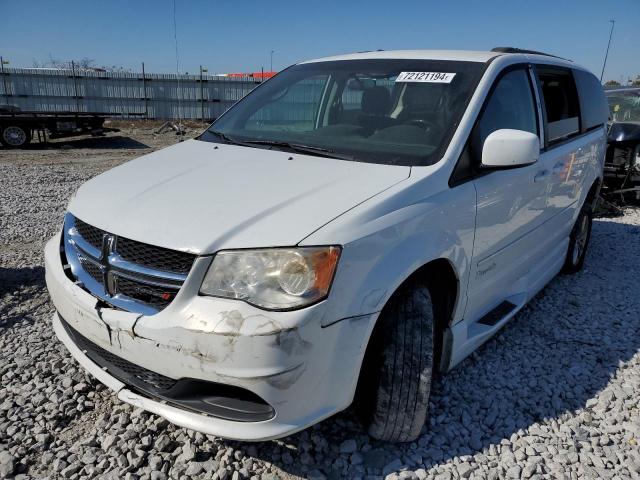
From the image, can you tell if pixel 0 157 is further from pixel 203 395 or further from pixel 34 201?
pixel 203 395

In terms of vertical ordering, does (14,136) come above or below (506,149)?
below

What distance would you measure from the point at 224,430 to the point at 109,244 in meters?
0.88

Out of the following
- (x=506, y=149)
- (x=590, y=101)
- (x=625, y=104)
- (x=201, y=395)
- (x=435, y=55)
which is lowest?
(x=201, y=395)

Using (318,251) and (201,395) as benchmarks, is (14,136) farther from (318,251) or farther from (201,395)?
(318,251)

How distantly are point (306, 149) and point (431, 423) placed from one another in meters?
1.56

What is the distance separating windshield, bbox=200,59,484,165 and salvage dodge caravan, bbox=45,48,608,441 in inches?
0.5

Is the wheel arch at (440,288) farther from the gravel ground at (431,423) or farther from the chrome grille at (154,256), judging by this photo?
the chrome grille at (154,256)

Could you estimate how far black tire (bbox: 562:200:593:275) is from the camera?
4621mm

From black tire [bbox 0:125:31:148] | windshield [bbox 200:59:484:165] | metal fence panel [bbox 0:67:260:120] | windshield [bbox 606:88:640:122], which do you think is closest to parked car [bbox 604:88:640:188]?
windshield [bbox 606:88:640:122]

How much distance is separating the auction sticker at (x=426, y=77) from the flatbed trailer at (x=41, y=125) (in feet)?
46.5

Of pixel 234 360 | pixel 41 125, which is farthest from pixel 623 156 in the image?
pixel 41 125

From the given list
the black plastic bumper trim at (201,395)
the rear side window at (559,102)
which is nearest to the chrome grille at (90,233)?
the black plastic bumper trim at (201,395)

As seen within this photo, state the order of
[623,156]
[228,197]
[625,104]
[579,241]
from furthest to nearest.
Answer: [625,104], [623,156], [579,241], [228,197]

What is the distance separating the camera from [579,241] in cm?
479
